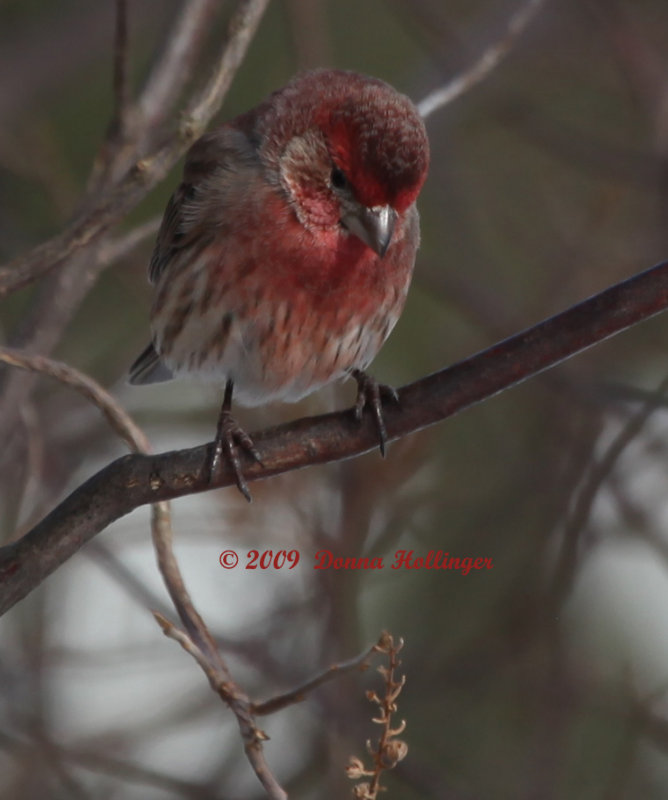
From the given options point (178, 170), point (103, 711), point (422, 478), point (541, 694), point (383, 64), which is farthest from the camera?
point (383, 64)

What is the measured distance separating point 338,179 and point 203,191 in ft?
2.16

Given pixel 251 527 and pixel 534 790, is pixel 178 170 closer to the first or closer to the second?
pixel 251 527

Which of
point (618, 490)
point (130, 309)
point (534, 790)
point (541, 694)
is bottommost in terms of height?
point (534, 790)

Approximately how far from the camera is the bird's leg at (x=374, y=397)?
3.08 m

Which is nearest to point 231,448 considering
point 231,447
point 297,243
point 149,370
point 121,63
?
point 231,447

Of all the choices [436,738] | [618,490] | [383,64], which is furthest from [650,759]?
[383,64]

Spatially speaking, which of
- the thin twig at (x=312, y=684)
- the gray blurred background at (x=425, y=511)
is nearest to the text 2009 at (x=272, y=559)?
the gray blurred background at (x=425, y=511)

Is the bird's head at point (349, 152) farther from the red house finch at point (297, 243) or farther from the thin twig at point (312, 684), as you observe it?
the thin twig at point (312, 684)

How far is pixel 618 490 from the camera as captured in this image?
4992mm

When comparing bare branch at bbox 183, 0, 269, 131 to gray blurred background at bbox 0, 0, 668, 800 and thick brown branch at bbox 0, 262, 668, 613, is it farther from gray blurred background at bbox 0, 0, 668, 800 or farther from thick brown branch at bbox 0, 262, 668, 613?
thick brown branch at bbox 0, 262, 668, 613

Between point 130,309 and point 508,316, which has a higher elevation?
point 130,309

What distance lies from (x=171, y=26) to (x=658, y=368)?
3.07m

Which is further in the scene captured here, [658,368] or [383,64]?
[383,64]

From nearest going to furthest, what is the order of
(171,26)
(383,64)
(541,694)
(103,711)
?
(171,26) < (541,694) < (103,711) < (383,64)
